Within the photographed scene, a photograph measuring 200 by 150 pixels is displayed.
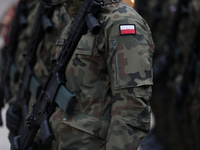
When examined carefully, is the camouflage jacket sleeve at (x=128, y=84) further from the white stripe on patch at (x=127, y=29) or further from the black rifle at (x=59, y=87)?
the black rifle at (x=59, y=87)

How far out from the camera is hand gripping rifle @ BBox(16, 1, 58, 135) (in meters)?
2.21

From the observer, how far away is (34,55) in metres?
2.38

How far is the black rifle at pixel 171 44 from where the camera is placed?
366 cm

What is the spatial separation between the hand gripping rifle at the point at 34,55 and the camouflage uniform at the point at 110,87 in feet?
2.02

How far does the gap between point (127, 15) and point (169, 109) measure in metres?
3.01

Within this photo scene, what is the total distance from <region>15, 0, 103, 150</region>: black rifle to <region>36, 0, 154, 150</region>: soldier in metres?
0.04

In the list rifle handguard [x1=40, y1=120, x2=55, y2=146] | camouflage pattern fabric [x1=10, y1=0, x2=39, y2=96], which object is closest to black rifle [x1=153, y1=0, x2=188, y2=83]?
camouflage pattern fabric [x1=10, y1=0, x2=39, y2=96]

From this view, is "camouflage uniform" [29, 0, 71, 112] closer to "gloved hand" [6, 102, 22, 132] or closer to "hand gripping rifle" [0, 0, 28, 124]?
"gloved hand" [6, 102, 22, 132]

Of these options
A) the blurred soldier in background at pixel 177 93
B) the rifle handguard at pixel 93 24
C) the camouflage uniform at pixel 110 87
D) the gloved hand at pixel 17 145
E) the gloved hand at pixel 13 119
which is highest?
the rifle handguard at pixel 93 24

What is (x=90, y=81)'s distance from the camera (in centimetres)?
155

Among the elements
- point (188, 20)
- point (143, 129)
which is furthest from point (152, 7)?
point (143, 129)

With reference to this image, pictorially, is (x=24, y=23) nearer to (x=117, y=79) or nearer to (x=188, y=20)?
(x=117, y=79)

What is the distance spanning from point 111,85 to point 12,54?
1.93 meters

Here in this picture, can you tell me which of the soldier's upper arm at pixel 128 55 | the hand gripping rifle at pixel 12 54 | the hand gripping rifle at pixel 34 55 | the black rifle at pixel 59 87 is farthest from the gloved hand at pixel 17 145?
the hand gripping rifle at pixel 12 54
